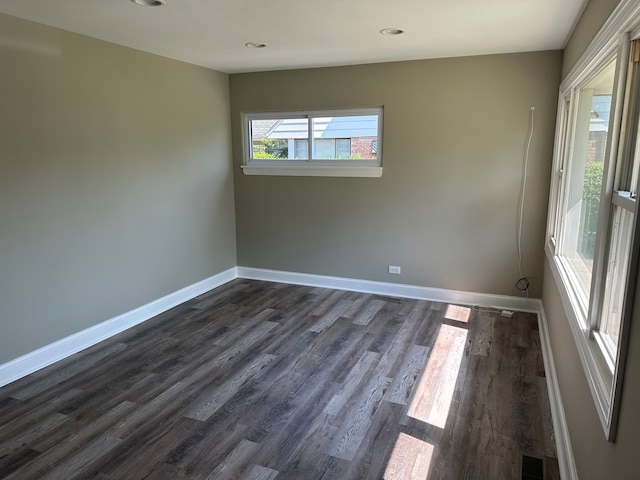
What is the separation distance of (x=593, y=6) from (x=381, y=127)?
234 centimetres

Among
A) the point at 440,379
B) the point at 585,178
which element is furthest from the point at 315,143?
the point at 440,379

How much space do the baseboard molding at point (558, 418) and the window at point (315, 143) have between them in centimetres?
228

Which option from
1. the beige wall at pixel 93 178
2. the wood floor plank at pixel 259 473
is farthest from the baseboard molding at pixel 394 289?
the wood floor plank at pixel 259 473

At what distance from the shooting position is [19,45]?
2.95 m

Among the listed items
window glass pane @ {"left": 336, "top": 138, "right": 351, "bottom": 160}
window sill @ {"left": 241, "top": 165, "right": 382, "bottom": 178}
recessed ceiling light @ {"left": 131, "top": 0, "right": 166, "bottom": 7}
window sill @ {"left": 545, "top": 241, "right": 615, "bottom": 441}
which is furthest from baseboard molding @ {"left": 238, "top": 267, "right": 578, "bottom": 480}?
recessed ceiling light @ {"left": 131, "top": 0, "right": 166, "bottom": 7}

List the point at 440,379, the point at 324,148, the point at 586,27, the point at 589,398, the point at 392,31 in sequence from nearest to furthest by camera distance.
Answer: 1. the point at 589,398
2. the point at 586,27
3. the point at 440,379
4. the point at 392,31
5. the point at 324,148

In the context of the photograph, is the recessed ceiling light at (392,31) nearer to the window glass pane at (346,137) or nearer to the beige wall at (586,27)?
the beige wall at (586,27)

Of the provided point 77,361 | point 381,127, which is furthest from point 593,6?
point 77,361

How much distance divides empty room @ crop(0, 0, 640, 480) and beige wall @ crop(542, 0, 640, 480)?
20mm

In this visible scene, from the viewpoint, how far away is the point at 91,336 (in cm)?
364

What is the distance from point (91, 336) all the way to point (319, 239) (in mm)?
2483

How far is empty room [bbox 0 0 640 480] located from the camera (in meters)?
2.24

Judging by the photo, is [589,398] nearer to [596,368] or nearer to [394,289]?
[596,368]

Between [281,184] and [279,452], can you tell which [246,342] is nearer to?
[279,452]
